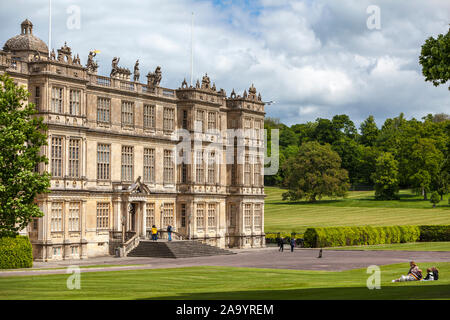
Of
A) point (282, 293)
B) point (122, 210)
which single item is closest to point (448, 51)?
point (282, 293)

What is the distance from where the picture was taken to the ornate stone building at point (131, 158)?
55.8 meters

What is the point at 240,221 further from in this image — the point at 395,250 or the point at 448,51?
the point at 448,51

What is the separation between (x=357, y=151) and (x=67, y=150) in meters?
109

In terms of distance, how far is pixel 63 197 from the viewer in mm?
55969

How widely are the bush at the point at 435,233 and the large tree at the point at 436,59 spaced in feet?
204

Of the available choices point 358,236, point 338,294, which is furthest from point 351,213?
point 338,294

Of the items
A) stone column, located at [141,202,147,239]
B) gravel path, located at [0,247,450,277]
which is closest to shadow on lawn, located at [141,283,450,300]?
gravel path, located at [0,247,450,277]

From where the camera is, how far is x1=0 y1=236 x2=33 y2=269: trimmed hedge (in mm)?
47750

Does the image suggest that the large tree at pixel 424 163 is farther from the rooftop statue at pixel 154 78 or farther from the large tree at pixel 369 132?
the rooftop statue at pixel 154 78

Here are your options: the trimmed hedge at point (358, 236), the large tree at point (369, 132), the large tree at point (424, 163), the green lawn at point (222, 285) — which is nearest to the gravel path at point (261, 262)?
the green lawn at point (222, 285)

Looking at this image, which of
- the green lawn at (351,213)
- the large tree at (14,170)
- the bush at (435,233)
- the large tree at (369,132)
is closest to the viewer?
the large tree at (14,170)

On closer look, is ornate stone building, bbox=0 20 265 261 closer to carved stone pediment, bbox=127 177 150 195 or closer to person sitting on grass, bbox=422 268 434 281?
carved stone pediment, bbox=127 177 150 195

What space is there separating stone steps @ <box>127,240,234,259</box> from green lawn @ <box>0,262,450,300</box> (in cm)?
1325

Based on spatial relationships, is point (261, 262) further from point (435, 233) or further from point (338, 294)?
point (435, 233)
